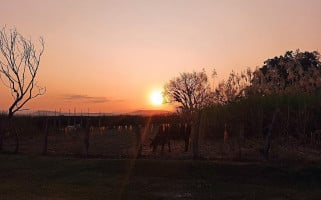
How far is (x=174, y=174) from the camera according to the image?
1566 centimetres

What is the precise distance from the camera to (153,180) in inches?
583

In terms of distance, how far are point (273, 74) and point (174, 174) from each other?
63.8 feet

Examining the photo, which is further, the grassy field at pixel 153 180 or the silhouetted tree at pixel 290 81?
the silhouetted tree at pixel 290 81

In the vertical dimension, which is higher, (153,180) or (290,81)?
(290,81)

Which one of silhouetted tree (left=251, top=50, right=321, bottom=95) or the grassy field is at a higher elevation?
silhouetted tree (left=251, top=50, right=321, bottom=95)

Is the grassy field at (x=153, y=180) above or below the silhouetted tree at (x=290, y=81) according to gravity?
below

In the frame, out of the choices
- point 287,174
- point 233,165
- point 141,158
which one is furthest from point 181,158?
point 287,174

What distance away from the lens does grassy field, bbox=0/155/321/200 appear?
41.5 ft

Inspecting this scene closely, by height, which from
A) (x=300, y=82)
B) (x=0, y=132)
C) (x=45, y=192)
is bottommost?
(x=45, y=192)

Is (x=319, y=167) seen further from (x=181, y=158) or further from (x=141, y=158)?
(x=141, y=158)

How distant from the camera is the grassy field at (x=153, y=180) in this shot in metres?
12.6

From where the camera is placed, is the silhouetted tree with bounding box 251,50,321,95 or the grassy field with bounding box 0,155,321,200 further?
the silhouetted tree with bounding box 251,50,321,95

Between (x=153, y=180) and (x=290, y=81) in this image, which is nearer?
(x=153, y=180)

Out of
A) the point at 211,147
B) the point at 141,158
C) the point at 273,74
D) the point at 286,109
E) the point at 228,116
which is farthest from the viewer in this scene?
Answer: the point at 273,74
